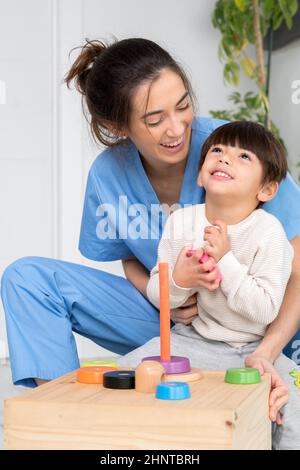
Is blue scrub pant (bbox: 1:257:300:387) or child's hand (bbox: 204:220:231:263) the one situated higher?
child's hand (bbox: 204:220:231:263)

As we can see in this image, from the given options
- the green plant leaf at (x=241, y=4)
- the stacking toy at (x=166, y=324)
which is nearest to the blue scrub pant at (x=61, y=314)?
the stacking toy at (x=166, y=324)

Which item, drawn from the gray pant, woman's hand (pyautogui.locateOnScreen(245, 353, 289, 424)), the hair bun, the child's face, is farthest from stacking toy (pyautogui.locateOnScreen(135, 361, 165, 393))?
the hair bun

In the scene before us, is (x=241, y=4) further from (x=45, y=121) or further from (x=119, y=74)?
(x=119, y=74)

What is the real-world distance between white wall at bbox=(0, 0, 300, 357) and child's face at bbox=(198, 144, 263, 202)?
58.7 inches

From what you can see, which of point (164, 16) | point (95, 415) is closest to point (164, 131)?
point (95, 415)

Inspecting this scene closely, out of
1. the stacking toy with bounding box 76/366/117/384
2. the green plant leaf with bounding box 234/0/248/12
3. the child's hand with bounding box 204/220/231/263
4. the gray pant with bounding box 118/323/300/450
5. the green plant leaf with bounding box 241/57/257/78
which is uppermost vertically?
the green plant leaf with bounding box 234/0/248/12

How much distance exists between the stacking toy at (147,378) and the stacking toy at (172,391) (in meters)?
0.04

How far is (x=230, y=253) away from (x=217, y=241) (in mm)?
34

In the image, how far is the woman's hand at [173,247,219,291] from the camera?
4.27 ft

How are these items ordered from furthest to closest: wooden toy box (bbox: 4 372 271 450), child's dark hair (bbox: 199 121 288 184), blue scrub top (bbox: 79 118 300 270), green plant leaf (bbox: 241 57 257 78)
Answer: green plant leaf (bbox: 241 57 257 78)
blue scrub top (bbox: 79 118 300 270)
child's dark hair (bbox: 199 121 288 184)
wooden toy box (bbox: 4 372 271 450)

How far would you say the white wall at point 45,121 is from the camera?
9.36 ft

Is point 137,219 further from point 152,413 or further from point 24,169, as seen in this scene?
point 24,169

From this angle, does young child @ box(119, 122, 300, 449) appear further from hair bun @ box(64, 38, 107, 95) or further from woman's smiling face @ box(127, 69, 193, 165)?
hair bun @ box(64, 38, 107, 95)

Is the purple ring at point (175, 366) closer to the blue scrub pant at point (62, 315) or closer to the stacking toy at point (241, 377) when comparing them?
the stacking toy at point (241, 377)
